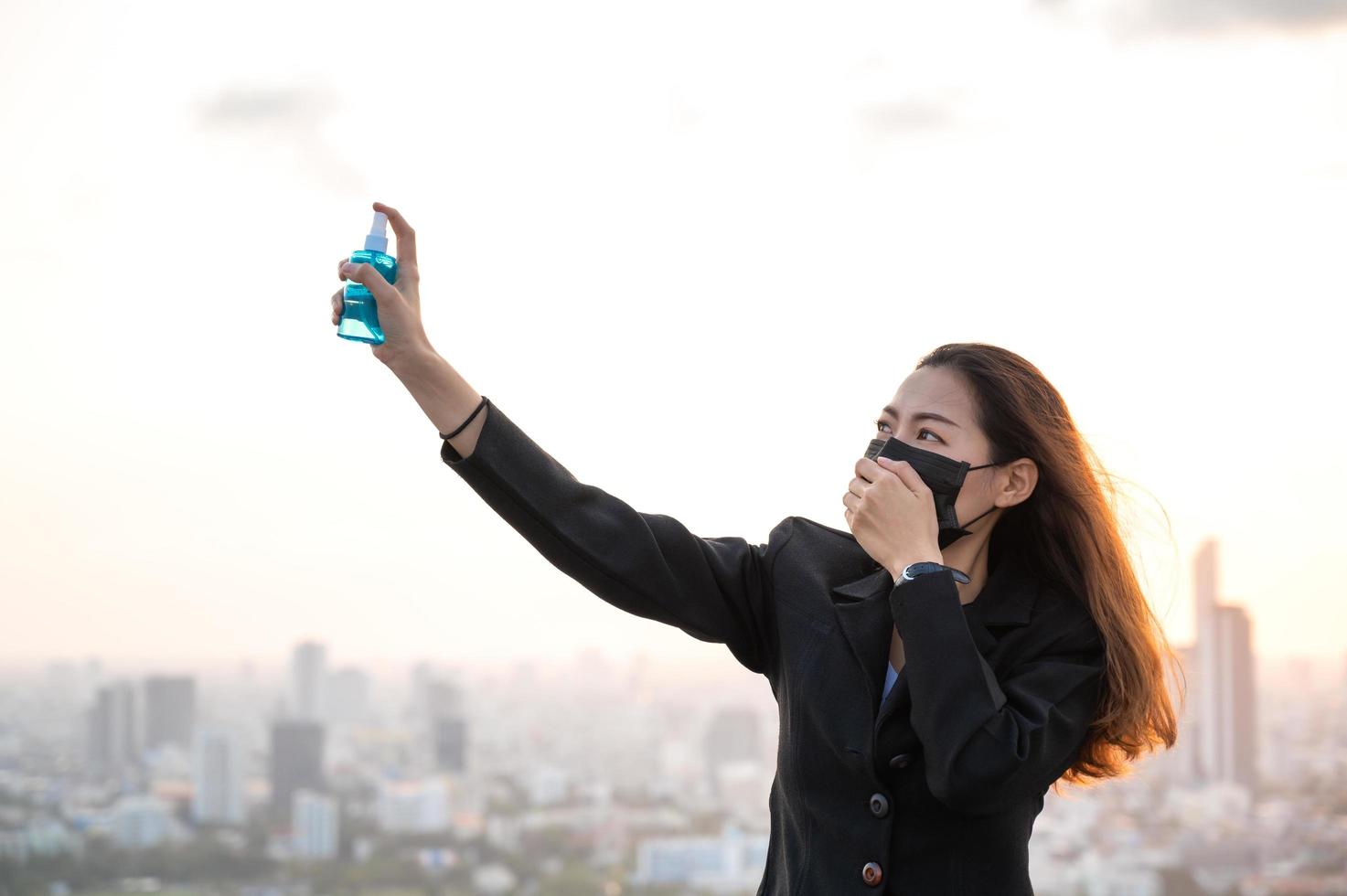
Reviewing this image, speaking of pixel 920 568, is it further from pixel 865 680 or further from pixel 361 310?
pixel 361 310

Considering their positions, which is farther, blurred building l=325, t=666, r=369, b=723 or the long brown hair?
blurred building l=325, t=666, r=369, b=723

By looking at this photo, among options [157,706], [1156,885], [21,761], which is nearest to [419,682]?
[157,706]

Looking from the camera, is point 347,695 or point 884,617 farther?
point 347,695

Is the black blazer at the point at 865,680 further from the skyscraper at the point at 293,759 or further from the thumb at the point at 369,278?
the skyscraper at the point at 293,759

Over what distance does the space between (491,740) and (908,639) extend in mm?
5546

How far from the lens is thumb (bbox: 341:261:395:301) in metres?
1.33

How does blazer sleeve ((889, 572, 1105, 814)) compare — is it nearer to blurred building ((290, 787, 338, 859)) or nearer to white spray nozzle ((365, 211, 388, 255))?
white spray nozzle ((365, 211, 388, 255))

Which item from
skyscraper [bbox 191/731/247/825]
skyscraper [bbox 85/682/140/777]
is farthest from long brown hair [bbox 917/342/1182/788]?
skyscraper [bbox 85/682/140/777]

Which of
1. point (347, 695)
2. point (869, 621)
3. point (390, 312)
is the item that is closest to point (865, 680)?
point (869, 621)

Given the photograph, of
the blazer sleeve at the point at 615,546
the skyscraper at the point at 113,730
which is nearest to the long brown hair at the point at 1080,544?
the blazer sleeve at the point at 615,546

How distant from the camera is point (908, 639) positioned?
1437mm

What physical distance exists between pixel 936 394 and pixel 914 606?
0.32m

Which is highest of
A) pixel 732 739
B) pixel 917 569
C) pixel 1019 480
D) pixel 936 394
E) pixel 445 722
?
pixel 936 394

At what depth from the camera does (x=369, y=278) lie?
1.33 m
